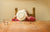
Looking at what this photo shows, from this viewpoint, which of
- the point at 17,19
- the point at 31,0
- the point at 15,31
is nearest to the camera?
the point at 15,31

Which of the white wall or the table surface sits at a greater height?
the white wall

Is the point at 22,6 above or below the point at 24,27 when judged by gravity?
above

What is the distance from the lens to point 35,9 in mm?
2453

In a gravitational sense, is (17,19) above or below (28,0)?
below

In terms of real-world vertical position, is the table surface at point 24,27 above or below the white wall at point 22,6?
below

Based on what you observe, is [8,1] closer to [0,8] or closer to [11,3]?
[11,3]

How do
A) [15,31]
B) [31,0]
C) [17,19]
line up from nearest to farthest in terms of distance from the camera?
[15,31]
[17,19]
[31,0]

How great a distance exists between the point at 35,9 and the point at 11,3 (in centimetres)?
67

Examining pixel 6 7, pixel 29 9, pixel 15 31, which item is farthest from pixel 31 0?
pixel 15 31

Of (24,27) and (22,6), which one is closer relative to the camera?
(24,27)

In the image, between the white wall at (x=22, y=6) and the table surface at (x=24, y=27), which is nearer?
the table surface at (x=24, y=27)

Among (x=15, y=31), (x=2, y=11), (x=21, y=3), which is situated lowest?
(x=15, y=31)

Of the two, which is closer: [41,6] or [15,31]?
[15,31]

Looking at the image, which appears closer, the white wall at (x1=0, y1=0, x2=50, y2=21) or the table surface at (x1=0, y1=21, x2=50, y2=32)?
the table surface at (x1=0, y1=21, x2=50, y2=32)
